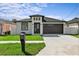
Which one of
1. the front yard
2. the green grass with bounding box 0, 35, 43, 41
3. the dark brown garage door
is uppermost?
the dark brown garage door

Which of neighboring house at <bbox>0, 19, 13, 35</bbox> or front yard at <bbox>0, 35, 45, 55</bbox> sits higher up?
neighboring house at <bbox>0, 19, 13, 35</bbox>

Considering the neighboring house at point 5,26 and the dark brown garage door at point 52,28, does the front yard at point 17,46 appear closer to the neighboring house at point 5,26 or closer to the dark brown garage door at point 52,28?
the neighboring house at point 5,26

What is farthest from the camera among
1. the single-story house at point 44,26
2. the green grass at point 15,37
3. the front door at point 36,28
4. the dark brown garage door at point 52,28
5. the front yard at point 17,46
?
the dark brown garage door at point 52,28

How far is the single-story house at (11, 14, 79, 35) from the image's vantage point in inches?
439

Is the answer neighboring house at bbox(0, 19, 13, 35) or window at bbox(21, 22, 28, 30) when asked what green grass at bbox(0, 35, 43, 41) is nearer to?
neighboring house at bbox(0, 19, 13, 35)

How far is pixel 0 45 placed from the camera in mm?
10703

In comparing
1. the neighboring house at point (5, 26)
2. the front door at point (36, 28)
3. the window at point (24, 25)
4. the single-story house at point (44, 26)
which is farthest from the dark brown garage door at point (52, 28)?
the neighboring house at point (5, 26)

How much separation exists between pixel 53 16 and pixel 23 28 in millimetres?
1619

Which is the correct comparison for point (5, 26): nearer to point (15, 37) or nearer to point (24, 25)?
point (15, 37)

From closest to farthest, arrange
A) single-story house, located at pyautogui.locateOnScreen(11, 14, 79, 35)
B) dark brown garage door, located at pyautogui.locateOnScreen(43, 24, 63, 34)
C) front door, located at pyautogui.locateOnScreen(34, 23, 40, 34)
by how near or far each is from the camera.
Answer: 1. single-story house, located at pyautogui.locateOnScreen(11, 14, 79, 35)
2. front door, located at pyautogui.locateOnScreen(34, 23, 40, 34)
3. dark brown garage door, located at pyautogui.locateOnScreen(43, 24, 63, 34)

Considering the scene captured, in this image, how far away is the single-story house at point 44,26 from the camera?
1114 centimetres

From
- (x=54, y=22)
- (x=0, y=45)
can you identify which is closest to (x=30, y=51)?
(x=0, y=45)

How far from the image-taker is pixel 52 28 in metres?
12.3

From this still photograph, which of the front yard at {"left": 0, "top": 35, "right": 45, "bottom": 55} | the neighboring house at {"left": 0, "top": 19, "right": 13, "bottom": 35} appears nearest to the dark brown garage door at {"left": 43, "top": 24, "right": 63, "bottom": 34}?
the front yard at {"left": 0, "top": 35, "right": 45, "bottom": 55}
